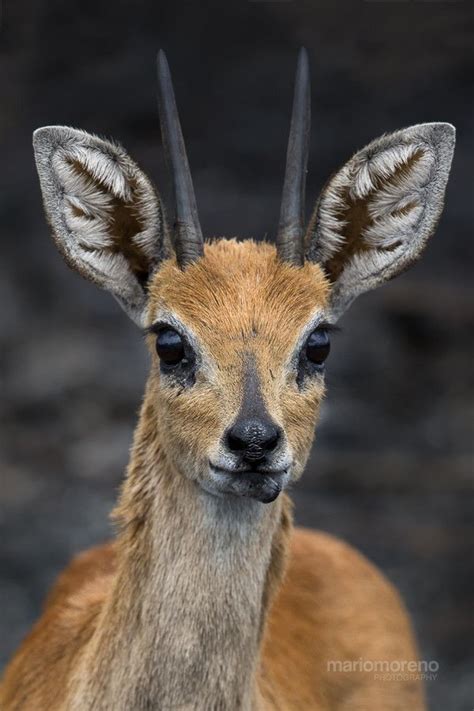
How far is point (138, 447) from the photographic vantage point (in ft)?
19.9

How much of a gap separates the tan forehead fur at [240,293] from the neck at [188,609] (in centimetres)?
68

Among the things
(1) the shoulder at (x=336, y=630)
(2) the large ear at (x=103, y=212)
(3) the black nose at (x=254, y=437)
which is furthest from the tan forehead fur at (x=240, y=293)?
(1) the shoulder at (x=336, y=630)

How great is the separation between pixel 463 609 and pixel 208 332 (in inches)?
255

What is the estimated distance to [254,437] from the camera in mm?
5141

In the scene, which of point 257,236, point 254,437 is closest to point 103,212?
point 254,437

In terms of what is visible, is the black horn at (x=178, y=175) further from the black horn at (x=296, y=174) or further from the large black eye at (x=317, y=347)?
the large black eye at (x=317, y=347)

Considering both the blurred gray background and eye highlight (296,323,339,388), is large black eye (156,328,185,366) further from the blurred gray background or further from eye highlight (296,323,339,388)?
the blurred gray background

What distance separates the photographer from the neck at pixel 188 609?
564cm

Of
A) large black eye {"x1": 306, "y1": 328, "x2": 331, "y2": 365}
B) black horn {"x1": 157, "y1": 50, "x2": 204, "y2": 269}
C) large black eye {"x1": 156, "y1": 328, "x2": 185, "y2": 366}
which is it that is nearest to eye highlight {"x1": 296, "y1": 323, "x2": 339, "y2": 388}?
large black eye {"x1": 306, "y1": 328, "x2": 331, "y2": 365}

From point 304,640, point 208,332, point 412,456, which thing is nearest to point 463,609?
point 412,456

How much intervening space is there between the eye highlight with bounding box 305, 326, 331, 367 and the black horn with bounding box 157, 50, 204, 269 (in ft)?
2.02

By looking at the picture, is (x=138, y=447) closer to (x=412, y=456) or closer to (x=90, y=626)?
(x=90, y=626)

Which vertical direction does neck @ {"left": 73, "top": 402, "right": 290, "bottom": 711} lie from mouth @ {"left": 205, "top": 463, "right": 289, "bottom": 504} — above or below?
below

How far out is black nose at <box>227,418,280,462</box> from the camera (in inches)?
203
